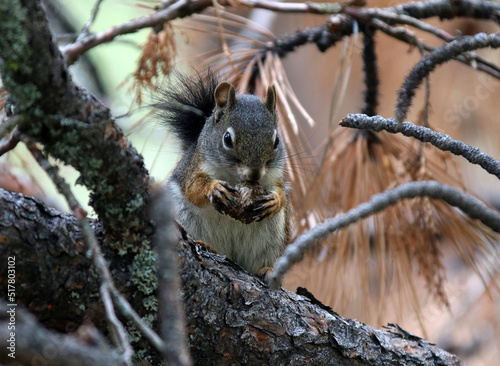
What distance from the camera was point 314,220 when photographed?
6.75 ft

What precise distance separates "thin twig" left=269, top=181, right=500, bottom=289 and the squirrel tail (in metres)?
1.01

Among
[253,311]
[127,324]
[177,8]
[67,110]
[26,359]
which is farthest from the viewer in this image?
[177,8]

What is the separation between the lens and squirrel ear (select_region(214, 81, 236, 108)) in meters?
1.96

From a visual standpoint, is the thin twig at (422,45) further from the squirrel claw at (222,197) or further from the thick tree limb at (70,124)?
the thick tree limb at (70,124)

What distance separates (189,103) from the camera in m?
2.10

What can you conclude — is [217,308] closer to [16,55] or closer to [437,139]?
[437,139]

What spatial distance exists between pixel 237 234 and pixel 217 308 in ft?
1.69

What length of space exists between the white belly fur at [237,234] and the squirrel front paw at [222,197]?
116mm

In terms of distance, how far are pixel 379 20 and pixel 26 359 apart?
1.80 m

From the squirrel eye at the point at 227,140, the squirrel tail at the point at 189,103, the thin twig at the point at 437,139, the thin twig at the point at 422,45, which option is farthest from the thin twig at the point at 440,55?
the squirrel tail at the point at 189,103

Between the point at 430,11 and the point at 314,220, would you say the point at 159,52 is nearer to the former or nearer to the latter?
the point at 314,220

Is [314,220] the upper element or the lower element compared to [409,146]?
lower

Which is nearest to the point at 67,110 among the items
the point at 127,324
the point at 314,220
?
the point at 127,324

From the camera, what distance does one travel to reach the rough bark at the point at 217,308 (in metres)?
1.11
